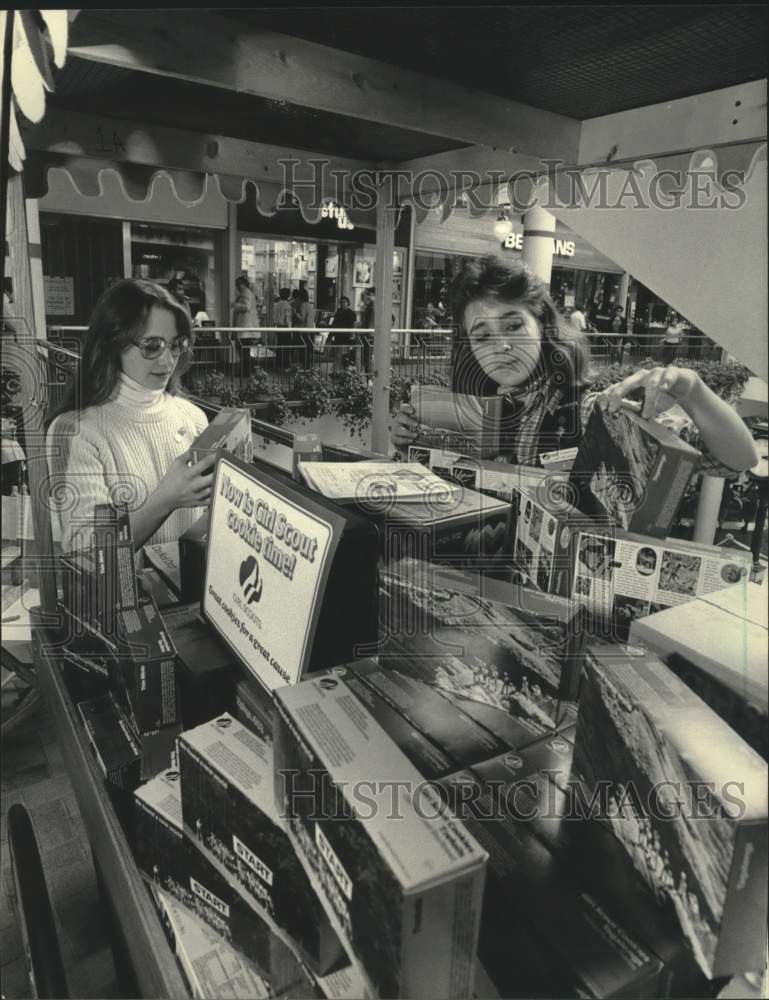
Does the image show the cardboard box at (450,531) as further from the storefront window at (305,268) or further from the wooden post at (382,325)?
the storefront window at (305,268)

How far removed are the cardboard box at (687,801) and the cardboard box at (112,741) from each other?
0.74 m

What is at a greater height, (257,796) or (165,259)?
(165,259)

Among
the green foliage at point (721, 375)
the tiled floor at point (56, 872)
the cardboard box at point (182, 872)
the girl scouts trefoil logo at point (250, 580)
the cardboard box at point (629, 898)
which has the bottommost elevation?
the tiled floor at point (56, 872)

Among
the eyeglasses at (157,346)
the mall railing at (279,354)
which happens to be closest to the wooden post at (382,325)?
the mall railing at (279,354)

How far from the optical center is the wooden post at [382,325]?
13.0 ft

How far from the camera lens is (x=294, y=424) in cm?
618

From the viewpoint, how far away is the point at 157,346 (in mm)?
2344

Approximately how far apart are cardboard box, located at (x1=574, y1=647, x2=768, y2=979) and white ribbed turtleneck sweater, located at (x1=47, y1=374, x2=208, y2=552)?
1692mm

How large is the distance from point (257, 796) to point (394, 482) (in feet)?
2.20

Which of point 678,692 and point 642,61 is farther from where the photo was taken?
point 642,61

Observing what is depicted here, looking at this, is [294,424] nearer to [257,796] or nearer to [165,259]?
[165,259]

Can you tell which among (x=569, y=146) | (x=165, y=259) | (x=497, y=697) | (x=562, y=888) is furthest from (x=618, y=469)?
(x=165, y=259)

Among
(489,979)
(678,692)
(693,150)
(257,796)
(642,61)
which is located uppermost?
(642,61)

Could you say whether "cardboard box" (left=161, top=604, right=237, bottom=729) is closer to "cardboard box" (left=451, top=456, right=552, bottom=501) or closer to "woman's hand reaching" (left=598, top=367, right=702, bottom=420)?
"cardboard box" (left=451, top=456, right=552, bottom=501)
